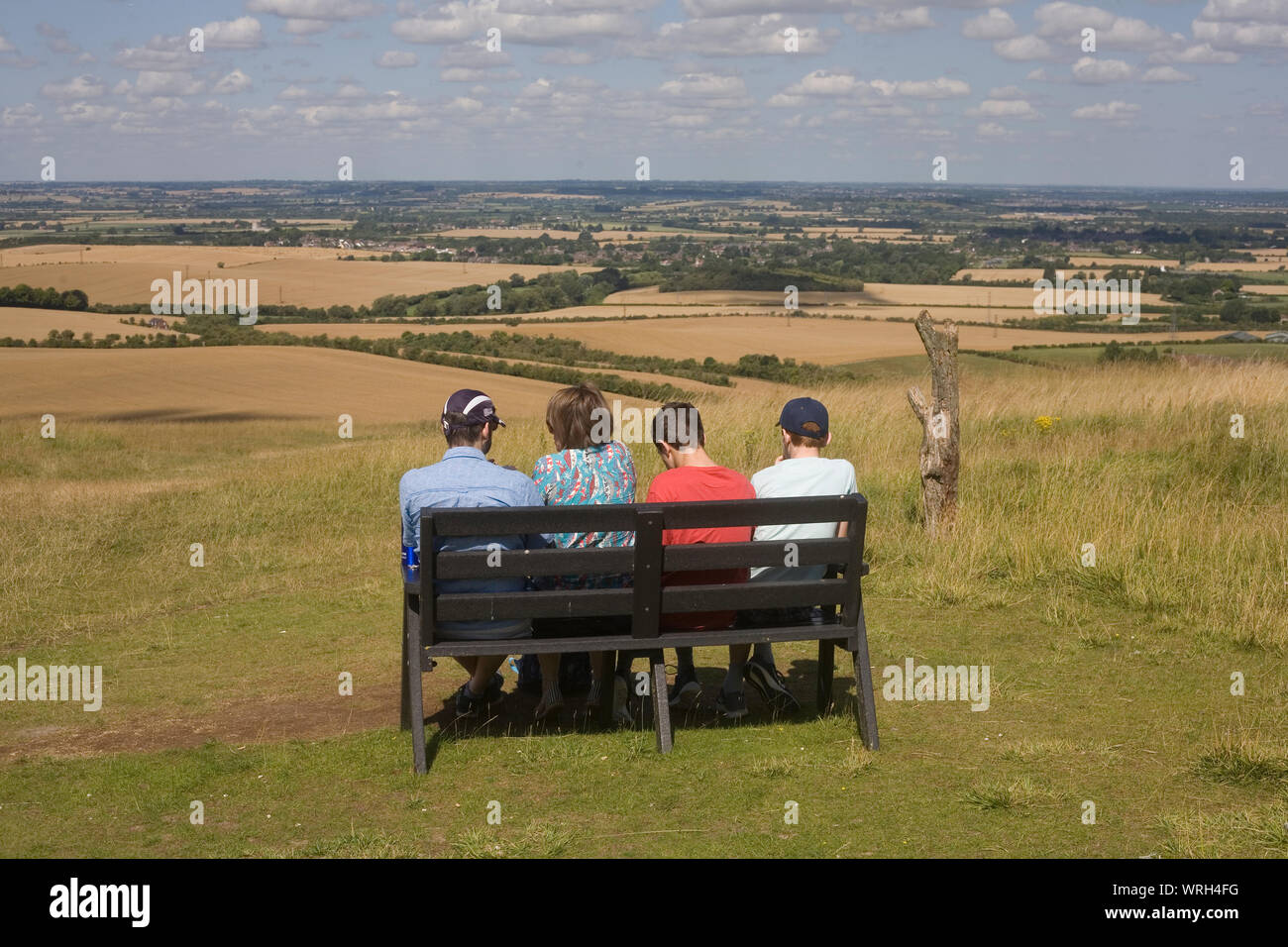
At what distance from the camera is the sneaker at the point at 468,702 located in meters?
6.02

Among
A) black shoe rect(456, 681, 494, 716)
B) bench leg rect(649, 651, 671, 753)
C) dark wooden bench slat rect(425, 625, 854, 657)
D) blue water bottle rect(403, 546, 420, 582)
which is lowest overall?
black shoe rect(456, 681, 494, 716)

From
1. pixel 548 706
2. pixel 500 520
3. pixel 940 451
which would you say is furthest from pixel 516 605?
pixel 940 451

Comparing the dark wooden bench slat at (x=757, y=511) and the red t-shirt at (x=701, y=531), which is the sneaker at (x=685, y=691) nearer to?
the red t-shirt at (x=701, y=531)

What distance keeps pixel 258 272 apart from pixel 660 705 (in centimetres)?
7956

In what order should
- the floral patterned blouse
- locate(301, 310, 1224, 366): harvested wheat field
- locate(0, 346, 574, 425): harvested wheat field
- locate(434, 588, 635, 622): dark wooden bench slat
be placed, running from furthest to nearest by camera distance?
locate(301, 310, 1224, 366): harvested wheat field < locate(0, 346, 574, 425): harvested wheat field < the floral patterned blouse < locate(434, 588, 635, 622): dark wooden bench slat

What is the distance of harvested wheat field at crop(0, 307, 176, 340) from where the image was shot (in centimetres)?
5312

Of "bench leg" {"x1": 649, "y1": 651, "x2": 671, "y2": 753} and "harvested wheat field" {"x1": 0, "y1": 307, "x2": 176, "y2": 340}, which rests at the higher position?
"harvested wheat field" {"x1": 0, "y1": 307, "x2": 176, "y2": 340}

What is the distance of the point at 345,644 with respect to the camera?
25.0ft

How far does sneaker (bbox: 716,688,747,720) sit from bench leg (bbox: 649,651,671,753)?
0.56 m

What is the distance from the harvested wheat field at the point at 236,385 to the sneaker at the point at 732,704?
81.0 ft

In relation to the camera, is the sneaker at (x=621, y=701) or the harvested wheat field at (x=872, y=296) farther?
the harvested wheat field at (x=872, y=296)

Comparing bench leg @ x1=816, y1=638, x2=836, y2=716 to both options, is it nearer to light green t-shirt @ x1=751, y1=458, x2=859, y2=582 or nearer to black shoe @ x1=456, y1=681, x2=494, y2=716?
light green t-shirt @ x1=751, y1=458, x2=859, y2=582

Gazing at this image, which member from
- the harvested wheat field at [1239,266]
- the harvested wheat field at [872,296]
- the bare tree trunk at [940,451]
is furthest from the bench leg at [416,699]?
the harvested wheat field at [1239,266]

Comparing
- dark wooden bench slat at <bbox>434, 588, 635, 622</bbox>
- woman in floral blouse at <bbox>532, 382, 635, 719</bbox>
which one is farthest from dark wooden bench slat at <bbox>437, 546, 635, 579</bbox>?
woman in floral blouse at <bbox>532, 382, 635, 719</bbox>
